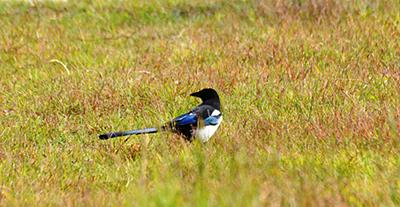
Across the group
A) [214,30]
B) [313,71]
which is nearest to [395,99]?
[313,71]

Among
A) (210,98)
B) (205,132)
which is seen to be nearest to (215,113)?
(205,132)

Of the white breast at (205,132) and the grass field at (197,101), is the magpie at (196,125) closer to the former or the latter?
the white breast at (205,132)

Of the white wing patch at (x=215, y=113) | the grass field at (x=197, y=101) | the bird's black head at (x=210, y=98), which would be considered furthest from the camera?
the bird's black head at (x=210, y=98)

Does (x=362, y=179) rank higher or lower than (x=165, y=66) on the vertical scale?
higher

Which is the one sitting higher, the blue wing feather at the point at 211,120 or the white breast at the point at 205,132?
the blue wing feather at the point at 211,120

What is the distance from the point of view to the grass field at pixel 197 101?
18.3 feet

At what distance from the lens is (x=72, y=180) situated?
627cm

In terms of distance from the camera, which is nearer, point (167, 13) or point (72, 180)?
point (72, 180)

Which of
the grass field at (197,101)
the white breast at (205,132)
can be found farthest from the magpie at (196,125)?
the grass field at (197,101)

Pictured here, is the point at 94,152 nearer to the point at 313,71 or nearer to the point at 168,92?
the point at 168,92

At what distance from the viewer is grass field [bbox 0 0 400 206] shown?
5586 millimetres

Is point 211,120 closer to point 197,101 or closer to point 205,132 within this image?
point 205,132

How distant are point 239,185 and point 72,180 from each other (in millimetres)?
1622

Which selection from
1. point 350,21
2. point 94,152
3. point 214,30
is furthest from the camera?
point 214,30
